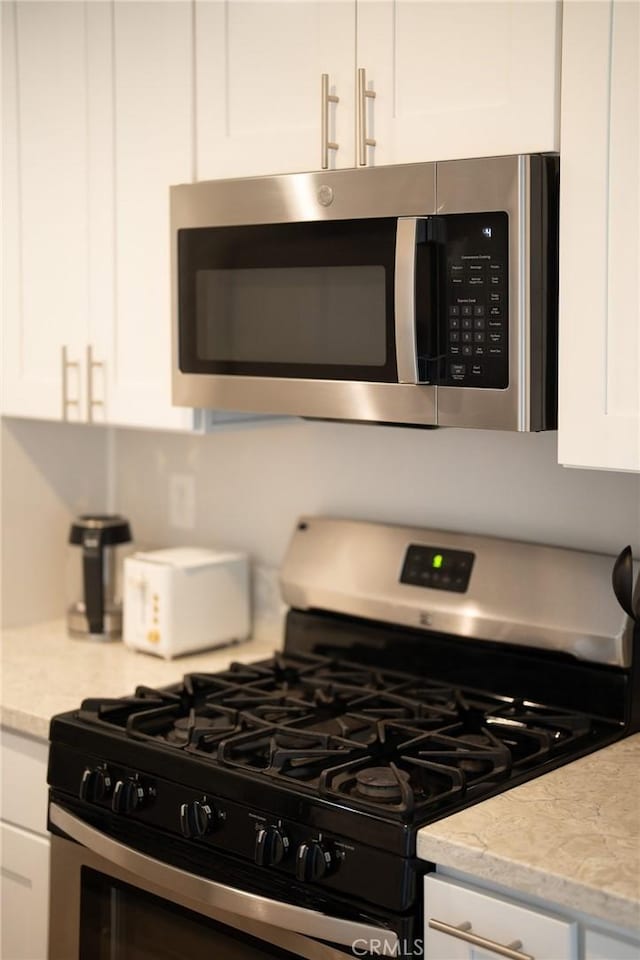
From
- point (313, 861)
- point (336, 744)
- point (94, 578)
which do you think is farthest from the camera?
point (94, 578)

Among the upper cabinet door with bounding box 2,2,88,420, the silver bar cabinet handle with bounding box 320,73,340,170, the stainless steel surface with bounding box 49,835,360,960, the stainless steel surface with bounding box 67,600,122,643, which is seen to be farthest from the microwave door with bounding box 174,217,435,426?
the stainless steel surface with bounding box 49,835,360,960

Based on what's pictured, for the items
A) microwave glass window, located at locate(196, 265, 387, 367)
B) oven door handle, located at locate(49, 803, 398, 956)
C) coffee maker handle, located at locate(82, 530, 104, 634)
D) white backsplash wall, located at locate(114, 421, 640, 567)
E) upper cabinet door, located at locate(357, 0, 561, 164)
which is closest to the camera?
oven door handle, located at locate(49, 803, 398, 956)

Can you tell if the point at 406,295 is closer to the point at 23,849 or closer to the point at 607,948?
the point at 607,948

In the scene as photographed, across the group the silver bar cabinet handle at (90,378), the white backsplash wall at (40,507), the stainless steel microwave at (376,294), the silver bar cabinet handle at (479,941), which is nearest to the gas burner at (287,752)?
the silver bar cabinet handle at (479,941)

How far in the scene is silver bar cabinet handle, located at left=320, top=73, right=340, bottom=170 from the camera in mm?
1890

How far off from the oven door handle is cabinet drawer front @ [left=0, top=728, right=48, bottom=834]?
0.47ft

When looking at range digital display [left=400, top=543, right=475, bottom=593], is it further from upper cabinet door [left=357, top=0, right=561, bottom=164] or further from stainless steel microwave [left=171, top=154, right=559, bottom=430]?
upper cabinet door [left=357, top=0, right=561, bottom=164]

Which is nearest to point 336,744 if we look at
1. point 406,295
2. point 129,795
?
point 129,795

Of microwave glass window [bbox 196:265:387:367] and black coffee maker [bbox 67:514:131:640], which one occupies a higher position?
microwave glass window [bbox 196:265:387:367]

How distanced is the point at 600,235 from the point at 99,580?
138 centimetres

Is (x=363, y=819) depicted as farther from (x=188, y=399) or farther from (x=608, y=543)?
(x=188, y=399)

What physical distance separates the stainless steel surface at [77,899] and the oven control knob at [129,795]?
10cm

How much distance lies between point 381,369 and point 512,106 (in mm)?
422

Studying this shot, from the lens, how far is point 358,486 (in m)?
2.41
